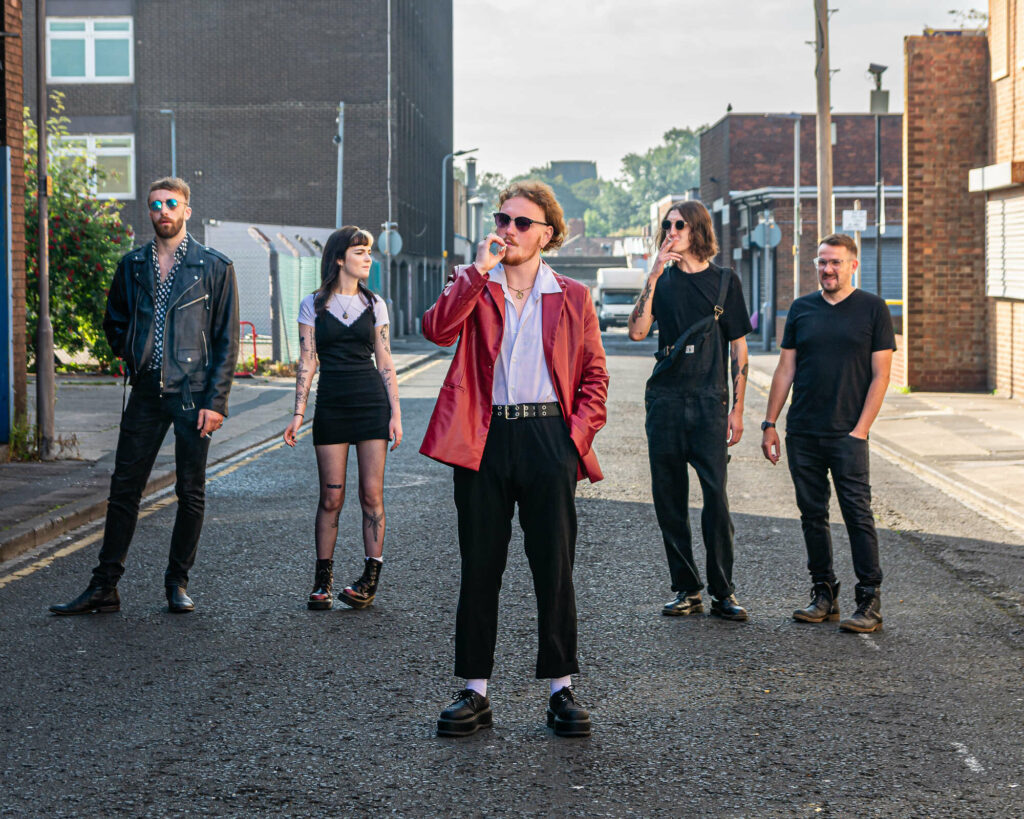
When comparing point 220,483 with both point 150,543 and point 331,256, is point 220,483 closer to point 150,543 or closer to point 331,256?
point 150,543

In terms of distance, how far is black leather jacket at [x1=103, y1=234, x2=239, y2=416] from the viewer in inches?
277

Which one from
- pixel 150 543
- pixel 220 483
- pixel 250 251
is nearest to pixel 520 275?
pixel 150 543

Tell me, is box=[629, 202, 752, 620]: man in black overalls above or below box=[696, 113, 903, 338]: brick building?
below

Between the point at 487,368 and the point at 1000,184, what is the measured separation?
1649 cm

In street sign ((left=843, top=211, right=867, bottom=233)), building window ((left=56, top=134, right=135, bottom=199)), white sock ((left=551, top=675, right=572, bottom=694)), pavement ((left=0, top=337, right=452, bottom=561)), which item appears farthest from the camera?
building window ((left=56, top=134, right=135, bottom=199))

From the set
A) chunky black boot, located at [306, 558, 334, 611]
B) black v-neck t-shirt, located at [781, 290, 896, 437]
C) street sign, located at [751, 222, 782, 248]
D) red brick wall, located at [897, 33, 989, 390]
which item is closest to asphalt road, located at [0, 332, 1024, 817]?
chunky black boot, located at [306, 558, 334, 611]

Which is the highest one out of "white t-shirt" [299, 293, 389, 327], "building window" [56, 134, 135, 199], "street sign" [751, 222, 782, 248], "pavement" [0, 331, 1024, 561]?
"building window" [56, 134, 135, 199]

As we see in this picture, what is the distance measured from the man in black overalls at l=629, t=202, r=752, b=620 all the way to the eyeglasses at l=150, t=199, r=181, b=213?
2.37 meters

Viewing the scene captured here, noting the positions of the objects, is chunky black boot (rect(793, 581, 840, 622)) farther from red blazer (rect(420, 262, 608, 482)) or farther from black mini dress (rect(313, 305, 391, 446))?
black mini dress (rect(313, 305, 391, 446))

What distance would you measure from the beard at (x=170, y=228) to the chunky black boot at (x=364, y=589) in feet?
6.42

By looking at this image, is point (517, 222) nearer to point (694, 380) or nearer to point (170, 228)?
point (694, 380)

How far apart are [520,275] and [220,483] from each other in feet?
24.9

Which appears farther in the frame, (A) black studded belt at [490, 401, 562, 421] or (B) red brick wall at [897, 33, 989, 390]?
(B) red brick wall at [897, 33, 989, 390]

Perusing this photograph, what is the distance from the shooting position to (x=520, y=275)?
16.9 feet
